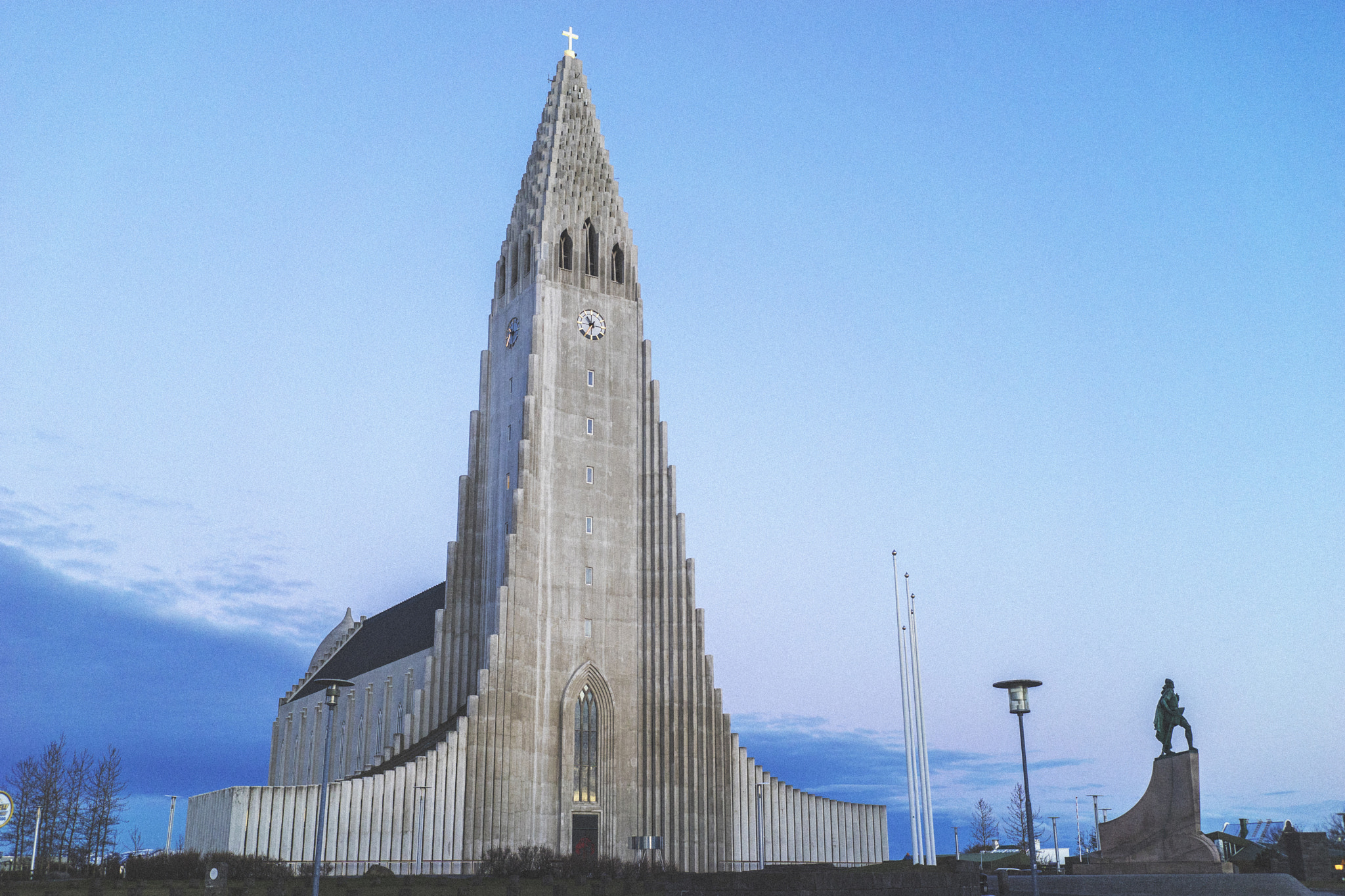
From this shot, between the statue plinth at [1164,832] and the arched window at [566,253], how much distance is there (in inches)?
1484

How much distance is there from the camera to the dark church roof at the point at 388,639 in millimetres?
69750

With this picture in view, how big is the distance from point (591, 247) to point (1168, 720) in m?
38.3

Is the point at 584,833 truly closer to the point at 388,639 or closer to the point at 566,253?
the point at 388,639

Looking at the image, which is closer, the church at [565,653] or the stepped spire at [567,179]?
the church at [565,653]

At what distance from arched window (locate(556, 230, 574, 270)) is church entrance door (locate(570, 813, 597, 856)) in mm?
26995

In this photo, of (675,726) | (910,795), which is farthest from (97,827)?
(910,795)

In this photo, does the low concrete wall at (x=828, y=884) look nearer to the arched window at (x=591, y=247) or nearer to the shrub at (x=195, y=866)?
the shrub at (x=195, y=866)

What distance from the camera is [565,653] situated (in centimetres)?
5634

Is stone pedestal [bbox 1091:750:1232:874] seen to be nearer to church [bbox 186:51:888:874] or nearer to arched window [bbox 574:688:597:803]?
church [bbox 186:51:888:874]

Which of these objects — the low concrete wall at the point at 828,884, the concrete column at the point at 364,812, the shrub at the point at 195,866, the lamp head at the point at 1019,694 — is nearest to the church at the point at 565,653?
the concrete column at the point at 364,812

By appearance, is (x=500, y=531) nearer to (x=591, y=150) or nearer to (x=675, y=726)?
(x=675, y=726)

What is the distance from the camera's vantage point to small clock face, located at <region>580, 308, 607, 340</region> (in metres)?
61.7

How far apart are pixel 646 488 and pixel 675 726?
11.7 meters

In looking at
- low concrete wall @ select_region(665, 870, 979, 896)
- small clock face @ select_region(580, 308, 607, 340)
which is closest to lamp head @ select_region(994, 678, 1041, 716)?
low concrete wall @ select_region(665, 870, 979, 896)
